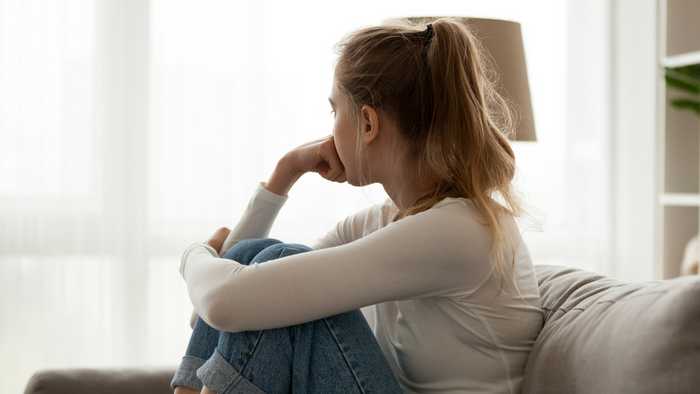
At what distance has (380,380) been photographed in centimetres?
134

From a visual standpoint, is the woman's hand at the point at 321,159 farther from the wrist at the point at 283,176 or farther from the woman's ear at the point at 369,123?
the woman's ear at the point at 369,123

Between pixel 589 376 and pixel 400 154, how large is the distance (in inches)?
18.8

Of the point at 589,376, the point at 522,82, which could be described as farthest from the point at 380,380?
the point at 522,82

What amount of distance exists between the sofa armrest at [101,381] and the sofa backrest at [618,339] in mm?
875

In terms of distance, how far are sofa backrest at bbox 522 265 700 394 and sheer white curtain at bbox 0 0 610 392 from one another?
1779 mm

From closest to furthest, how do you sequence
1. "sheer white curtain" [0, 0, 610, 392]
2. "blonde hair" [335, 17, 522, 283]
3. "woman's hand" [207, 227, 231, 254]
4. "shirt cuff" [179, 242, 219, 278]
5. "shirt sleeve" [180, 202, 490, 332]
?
1. "shirt sleeve" [180, 202, 490, 332]
2. "blonde hair" [335, 17, 522, 283]
3. "shirt cuff" [179, 242, 219, 278]
4. "woman's hand" [207, 227, 231, 254]
5. "sheer white curtain" [0, 0, 610, 392]

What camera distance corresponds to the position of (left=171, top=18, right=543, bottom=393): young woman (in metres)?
1.33

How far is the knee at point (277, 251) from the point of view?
1.45 m

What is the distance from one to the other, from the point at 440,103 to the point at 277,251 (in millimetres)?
356

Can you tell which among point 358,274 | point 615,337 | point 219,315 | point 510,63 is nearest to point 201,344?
point 219,315

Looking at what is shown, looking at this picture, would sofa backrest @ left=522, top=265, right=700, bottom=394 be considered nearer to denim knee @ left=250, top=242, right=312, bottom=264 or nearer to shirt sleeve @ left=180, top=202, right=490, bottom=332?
shirt sleeve @ left=180, top=202, right=490, bottom=332

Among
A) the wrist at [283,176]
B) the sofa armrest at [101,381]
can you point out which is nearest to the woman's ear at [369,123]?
the wrist at [283,176]

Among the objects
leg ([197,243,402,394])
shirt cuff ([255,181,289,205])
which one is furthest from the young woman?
shirt cuff ([255,181,289,205])

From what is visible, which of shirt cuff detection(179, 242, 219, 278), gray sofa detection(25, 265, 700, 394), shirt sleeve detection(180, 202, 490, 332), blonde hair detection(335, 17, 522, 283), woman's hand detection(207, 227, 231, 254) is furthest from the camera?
woman's hand detection(207, 227, 231, 254)
